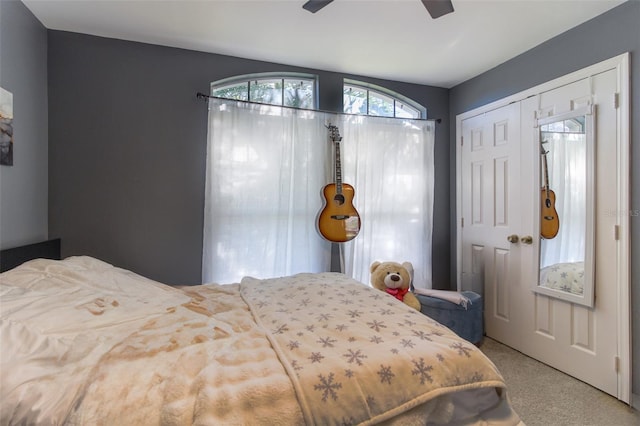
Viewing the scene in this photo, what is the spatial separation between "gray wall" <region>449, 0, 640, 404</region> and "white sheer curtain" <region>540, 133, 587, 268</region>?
26 centimetres

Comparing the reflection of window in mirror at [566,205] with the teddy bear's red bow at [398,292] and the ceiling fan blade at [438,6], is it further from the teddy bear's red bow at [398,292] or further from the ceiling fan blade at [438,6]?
the ceiling fan blade at [438,6]

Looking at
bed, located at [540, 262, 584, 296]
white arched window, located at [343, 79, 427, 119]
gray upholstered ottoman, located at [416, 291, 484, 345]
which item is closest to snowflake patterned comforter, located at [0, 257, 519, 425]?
gray upholstered ottoman, located at [416, 291, 484, 345]

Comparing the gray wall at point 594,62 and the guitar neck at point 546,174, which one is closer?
the gray wall at point 594,62

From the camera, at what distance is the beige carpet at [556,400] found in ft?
5.67

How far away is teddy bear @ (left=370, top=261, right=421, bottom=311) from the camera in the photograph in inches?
96.2

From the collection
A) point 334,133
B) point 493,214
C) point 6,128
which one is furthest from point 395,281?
point 6,128

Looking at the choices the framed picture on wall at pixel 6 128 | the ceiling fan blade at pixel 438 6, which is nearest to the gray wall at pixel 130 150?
the framed picture on wall at pixel 6 128

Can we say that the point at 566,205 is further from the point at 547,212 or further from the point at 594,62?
the point at 594,62

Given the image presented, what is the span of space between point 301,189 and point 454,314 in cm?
164

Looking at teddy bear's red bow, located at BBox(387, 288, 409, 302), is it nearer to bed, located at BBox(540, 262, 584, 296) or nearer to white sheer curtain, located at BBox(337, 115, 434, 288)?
white sheer curtain, located at BBox(337, 115, 434, 288)

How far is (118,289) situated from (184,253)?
908 millimetres

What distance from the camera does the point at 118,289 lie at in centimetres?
155

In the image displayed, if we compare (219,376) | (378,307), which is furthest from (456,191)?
(219,376)

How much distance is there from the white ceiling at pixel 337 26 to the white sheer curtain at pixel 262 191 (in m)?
0.47
